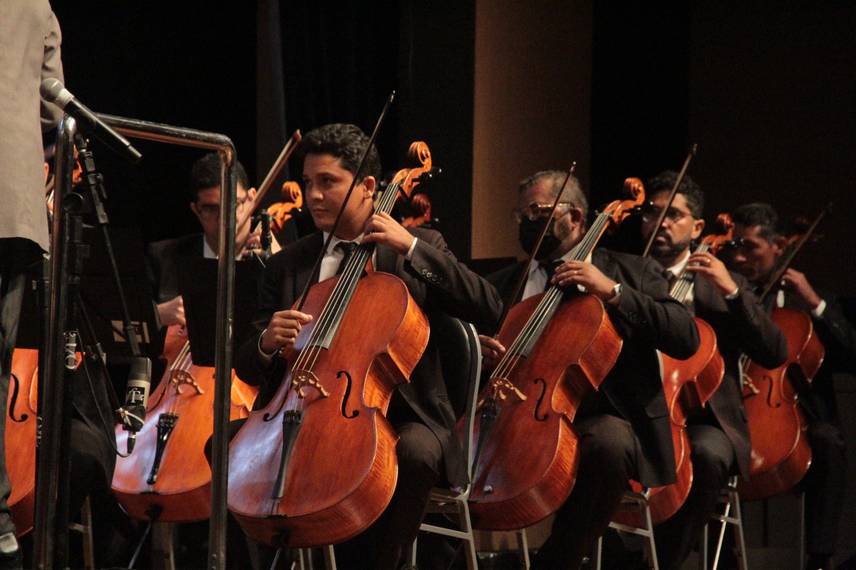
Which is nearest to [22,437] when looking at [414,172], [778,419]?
[414,172]

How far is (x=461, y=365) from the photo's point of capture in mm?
3053

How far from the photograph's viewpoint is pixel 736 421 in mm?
3896

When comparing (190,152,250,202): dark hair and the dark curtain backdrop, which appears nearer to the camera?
(190,152,250,202): dark hair

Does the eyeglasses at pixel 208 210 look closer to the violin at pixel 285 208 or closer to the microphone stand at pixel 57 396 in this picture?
the violin at pixel 285 208

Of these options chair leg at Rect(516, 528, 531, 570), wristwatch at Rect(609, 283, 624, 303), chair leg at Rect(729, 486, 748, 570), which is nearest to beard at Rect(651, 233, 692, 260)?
chair leg at Rect(729, 486, 748, 570)

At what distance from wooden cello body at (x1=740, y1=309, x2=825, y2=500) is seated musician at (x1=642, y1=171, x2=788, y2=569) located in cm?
15

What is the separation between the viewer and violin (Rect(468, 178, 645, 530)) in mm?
3041

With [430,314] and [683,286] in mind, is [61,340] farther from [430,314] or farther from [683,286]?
[683,286]

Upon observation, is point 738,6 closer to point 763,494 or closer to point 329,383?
point 763,494

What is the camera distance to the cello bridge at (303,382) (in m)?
2.68

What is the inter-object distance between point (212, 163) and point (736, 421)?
1.79 meters

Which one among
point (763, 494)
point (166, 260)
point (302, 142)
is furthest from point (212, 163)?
point (763, 494)

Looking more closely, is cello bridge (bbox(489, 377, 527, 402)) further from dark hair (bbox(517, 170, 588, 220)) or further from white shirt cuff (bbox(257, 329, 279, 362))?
dark hair (bbox(517, 170, 588, 220))

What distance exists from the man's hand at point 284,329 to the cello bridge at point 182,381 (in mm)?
570
